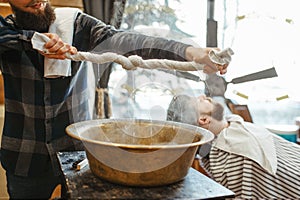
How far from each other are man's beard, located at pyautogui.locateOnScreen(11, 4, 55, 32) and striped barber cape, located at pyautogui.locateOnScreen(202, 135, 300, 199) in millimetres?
975

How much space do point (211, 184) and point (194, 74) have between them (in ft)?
1.07

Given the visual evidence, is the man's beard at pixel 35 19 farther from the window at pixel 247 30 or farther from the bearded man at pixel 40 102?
the window at pixel 247 30

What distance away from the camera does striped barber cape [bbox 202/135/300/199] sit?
1.53m

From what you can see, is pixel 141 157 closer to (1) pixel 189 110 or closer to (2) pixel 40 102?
(1) pixel 189 110

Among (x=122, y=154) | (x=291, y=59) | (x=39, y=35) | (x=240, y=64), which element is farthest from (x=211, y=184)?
(x=291, y=59)

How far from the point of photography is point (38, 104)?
135 cm

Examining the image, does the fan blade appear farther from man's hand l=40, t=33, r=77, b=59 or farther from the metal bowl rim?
man's hand l=40, t=33, r=77, b=59

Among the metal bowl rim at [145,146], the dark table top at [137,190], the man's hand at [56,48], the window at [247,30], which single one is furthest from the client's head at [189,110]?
the window at [247,30]

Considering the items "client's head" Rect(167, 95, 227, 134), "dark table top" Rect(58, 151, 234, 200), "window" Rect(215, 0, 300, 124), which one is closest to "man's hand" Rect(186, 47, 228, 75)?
"client's head" Rect(167, 95, 227, 134)

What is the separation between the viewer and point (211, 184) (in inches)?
34.7

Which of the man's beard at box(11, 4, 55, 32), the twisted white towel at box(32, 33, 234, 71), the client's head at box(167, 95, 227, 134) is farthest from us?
the man's beard at box(11, 4, 55, 32)

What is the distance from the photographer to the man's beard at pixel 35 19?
1233 mm

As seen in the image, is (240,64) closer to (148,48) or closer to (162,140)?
(148,48)

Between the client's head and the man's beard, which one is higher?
the man's beard
